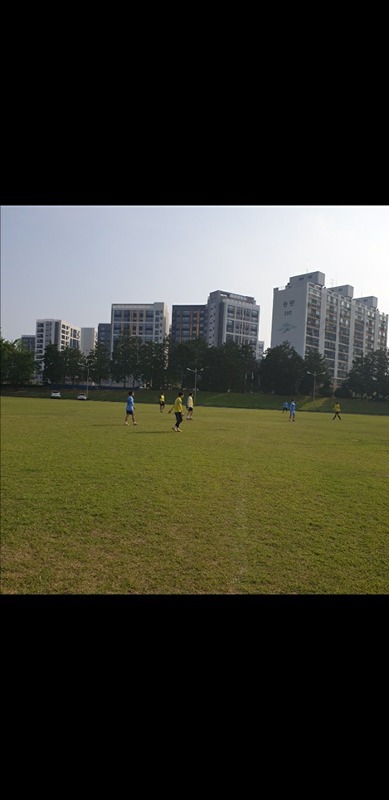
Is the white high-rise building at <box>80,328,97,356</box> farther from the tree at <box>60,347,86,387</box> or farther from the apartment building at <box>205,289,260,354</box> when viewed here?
the apartment building at <box>205,289,260,354</box>

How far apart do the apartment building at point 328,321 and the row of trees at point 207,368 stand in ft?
15.6

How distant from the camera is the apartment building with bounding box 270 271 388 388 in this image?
45875mm

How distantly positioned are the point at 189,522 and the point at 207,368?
1631 inches

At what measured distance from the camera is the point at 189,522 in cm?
504

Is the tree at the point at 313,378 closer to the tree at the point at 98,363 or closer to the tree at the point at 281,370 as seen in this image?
the tree at the point at 281,370

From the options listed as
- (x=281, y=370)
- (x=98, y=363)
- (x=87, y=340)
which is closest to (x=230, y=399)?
(x=281, y=370)

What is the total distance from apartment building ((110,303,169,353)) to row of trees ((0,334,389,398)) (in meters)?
9.40
